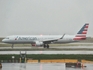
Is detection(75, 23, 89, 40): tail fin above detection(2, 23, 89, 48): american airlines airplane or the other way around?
above

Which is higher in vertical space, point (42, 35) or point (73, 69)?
point (42, 35)

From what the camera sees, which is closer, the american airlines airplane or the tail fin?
the american airlines airplane

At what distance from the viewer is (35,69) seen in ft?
38.6

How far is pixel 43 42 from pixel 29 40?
168cm

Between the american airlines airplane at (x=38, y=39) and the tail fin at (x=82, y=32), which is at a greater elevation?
the tail fin at (x=82, y=32)

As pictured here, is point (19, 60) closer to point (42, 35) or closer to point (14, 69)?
point (14, 69)

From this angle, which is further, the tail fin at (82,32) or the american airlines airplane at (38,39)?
the tail fin at (82,32)

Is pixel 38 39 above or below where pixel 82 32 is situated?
below

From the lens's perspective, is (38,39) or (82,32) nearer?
(38,39)

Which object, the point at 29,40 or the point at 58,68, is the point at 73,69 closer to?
the point at 58,68

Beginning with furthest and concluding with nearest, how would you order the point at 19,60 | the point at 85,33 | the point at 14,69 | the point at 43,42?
the point at 85,33, the point at 43,42, the point at 19,60, the point at 14,69

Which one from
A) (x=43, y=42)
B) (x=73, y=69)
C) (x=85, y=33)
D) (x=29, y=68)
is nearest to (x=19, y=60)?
(x=29, y=68)

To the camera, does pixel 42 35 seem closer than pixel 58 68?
No

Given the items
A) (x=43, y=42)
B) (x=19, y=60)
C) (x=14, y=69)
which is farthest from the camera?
(x=43, y=42)
